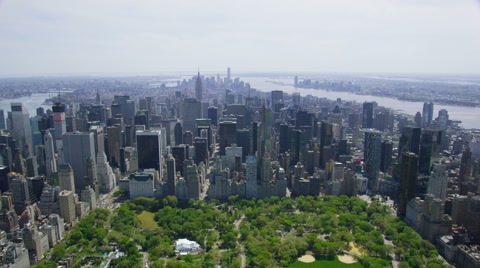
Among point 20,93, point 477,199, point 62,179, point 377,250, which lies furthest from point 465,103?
point 20,93

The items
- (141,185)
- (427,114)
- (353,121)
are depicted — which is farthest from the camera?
(353,121)

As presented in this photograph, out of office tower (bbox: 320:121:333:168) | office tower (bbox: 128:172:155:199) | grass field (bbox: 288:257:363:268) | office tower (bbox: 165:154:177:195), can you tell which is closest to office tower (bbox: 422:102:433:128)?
office tower (bbox: 320:121:333:168)

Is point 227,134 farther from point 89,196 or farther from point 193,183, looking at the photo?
point 89,196

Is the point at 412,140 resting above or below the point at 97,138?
above

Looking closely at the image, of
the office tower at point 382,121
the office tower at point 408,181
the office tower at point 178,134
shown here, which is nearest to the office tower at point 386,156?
the office tower at point 408,181

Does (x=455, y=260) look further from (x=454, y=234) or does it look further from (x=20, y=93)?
(x=20, y=93)

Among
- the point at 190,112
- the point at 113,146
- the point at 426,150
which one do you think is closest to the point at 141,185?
the point at 113,146
